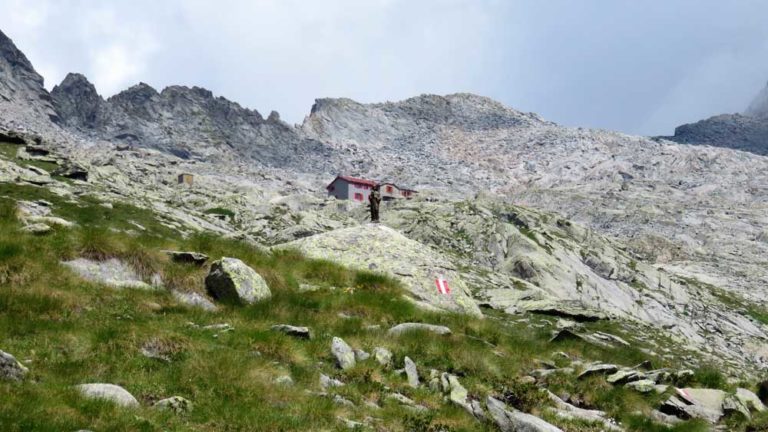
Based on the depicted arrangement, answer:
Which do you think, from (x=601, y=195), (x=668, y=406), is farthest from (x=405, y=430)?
(x=601, y=195)

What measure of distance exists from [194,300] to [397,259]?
29.1 feet

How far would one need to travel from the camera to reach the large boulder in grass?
13.8m

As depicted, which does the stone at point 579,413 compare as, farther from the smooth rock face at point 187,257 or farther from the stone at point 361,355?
the smooth rock face at point 187,257

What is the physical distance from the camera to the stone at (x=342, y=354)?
11.0m

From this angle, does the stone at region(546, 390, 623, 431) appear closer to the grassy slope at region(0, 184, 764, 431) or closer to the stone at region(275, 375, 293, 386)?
the grassy slope at region(0, 184, 764, 431)

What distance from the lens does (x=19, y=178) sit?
51.5 metres

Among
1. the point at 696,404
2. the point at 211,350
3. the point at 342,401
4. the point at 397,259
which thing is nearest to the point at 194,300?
the point at 211,350

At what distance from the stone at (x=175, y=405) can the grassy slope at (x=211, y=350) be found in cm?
15

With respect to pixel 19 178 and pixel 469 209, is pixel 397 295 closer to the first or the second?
pixel 19 178

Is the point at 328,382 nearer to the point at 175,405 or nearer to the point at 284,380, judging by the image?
the point at 284,380

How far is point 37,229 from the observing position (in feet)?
47.5

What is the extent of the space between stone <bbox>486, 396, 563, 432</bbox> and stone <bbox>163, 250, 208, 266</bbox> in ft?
29.5

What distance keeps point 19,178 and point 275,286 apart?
47215mm

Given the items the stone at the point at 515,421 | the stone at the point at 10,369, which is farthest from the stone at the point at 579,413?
the stone at the point at 10,369
